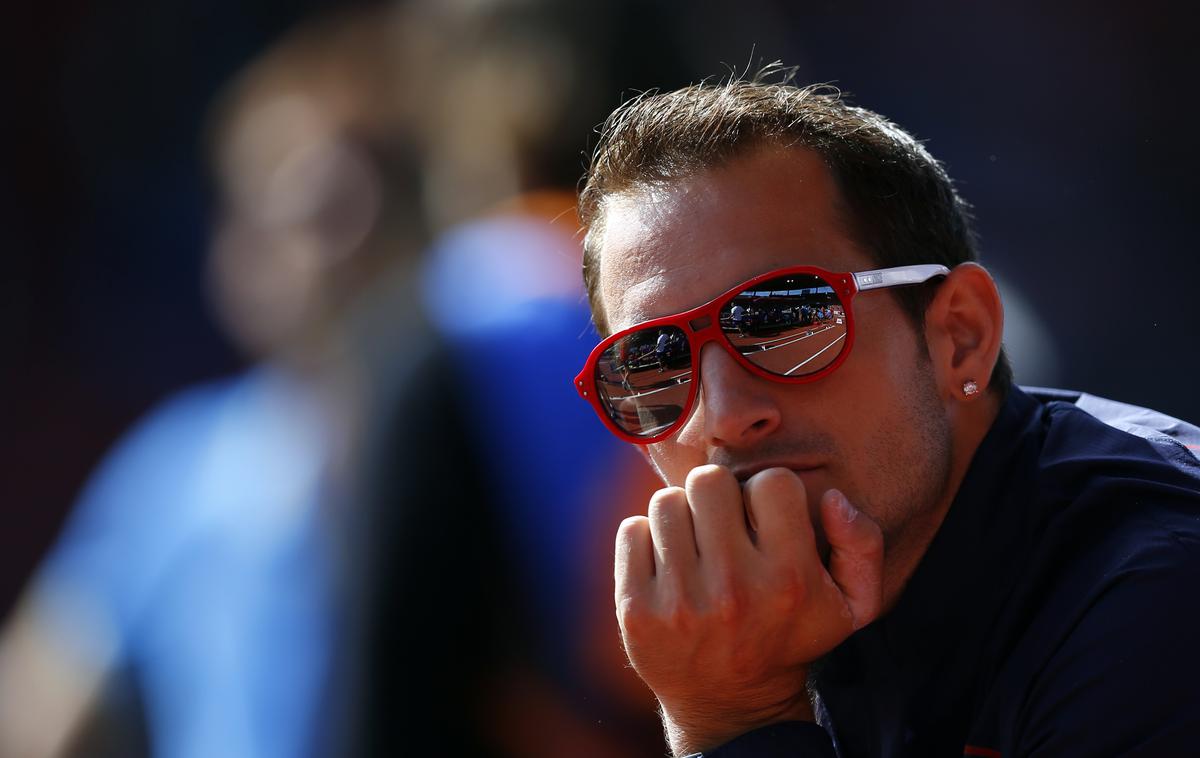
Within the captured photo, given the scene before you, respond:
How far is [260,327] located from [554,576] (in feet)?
3.90

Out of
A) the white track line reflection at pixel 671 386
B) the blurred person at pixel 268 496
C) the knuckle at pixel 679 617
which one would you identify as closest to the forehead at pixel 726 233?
the white track line reflection at pixel 671 386

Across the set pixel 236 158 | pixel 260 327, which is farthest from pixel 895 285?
pixel 236 158

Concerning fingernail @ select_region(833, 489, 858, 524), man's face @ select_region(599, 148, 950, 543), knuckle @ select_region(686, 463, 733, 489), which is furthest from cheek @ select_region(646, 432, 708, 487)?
fingernail @ select_region(833, 489, 858, 524)

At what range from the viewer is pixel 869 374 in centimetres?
204

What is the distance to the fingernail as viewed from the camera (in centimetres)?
180

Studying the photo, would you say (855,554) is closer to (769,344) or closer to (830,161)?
(769,344)

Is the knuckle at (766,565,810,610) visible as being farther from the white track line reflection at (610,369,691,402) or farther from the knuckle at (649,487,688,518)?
the white track line reflection at (610,369,691,402)

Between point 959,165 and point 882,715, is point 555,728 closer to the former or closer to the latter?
point 882,715

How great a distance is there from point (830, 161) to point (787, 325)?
1.60ft

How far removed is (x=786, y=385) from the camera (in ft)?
6.48

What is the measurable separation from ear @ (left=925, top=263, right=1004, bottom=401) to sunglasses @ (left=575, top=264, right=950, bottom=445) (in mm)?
117

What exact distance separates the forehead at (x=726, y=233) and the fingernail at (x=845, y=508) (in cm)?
48

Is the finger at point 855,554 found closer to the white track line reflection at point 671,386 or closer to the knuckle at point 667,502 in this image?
the knuckle at point 667,502

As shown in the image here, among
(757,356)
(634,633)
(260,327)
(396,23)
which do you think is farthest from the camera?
(396,23)
